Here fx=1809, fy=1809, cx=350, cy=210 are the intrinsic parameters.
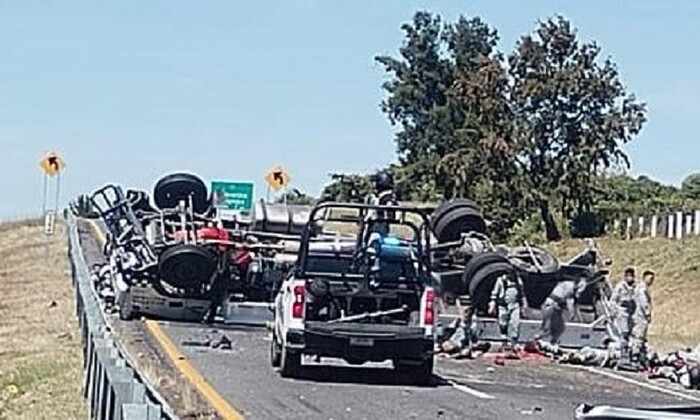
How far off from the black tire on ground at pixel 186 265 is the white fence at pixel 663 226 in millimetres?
32382

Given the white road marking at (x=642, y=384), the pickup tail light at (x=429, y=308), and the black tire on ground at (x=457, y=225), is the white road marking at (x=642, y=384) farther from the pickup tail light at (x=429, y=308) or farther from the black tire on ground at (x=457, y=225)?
the black tire on ground at (x=457, y=225)

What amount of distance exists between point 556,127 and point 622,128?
2685 mm

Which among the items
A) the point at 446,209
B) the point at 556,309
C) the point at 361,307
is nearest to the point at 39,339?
the point at 361,307

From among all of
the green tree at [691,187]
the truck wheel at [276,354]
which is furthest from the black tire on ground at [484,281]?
the green tree at [691,187]

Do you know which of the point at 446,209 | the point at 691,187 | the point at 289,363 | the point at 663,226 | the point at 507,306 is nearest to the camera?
the point at 289,363

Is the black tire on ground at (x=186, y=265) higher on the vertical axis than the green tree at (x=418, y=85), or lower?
lower

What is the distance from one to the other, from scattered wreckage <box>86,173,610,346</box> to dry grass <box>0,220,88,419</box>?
1536 mm

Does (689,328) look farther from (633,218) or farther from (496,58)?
(496,58)

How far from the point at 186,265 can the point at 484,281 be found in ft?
16.4

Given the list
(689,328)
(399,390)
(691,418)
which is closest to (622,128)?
(689,328)

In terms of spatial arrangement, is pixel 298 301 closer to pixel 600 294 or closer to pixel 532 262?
pixel 532 262

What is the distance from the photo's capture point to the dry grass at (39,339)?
59.8 feet

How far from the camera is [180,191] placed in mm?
35125

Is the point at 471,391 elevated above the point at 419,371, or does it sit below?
below
